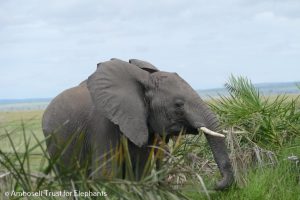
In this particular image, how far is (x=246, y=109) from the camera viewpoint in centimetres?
766

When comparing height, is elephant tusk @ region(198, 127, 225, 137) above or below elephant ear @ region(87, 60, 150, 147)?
below

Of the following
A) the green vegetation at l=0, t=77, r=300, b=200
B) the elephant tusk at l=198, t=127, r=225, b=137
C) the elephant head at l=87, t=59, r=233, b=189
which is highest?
the elephant head at l=87, t=59, r=233, b=189

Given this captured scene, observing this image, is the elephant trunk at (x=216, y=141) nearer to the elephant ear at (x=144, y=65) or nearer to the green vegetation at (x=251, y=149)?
the green vegetation at (x=251, y=149)

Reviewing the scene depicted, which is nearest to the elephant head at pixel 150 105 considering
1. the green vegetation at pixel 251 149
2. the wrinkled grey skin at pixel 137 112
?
the wrinkled grey skin at pixel 137 112

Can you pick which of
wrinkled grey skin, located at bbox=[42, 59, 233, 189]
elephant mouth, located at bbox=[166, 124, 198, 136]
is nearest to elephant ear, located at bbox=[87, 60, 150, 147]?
wrinkled grey skin, located at bbox=[42, 59, 233, 189]

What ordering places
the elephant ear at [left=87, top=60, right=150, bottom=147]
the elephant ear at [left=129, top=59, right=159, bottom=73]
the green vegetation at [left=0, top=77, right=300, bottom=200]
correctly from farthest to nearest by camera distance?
the elephant ear at [left=129, top=59, right=159, bottom=73] → the green vegetation at [left=0, top=77, right=300, bottom=200] → the elephant ear at [left=87, top=60, right=150, bottom=147]

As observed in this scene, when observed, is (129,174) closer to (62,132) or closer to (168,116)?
(168,116)

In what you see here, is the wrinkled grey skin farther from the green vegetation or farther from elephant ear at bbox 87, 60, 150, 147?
the green vegetation

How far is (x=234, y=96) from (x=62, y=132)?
273 cm

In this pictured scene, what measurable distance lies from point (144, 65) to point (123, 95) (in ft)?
2.02

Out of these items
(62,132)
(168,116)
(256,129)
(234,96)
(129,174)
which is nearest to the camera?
(129,174)

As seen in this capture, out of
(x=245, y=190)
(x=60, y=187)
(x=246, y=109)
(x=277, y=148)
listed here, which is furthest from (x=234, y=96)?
(x=60, y=187)

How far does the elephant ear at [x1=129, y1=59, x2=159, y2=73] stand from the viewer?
6184 millimetres

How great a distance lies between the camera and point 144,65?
6250 mm
